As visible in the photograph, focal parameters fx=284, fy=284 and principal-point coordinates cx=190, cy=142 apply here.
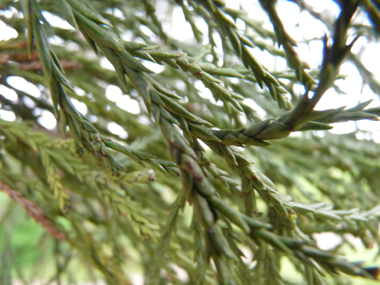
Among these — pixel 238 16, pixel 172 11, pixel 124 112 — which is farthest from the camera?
pixel 172 11

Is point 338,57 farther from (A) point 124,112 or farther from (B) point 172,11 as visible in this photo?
(B) point 172,11

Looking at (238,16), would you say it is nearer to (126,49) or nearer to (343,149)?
(126,49)

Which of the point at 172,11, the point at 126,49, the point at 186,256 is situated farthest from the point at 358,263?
the point at 172,11

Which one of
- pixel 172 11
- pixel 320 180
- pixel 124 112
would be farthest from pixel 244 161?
pixel 172 11

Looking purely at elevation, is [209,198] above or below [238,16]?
below

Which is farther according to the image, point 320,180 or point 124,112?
point 320,180

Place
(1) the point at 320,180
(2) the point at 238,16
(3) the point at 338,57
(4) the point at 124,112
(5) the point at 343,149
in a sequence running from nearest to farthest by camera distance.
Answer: (3) the point at 338,57
(2) the point at 238,16
(4) the point at 124,112
(1) the point at 320,180
(5) the point at 343,149

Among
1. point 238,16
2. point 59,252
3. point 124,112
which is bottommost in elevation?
point 59,252
